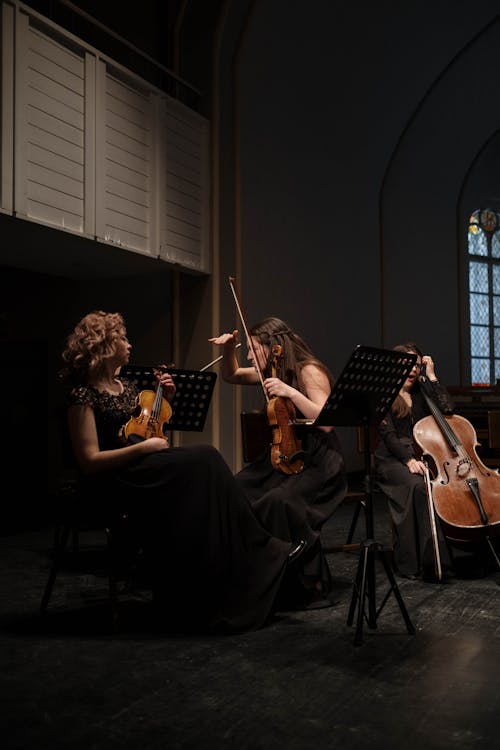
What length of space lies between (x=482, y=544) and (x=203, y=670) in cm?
203

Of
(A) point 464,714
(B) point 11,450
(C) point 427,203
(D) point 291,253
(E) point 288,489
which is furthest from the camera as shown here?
(C) point 427,203

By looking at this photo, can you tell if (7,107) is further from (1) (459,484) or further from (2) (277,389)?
(1) (459,484)

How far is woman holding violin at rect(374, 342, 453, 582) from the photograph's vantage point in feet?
14.0

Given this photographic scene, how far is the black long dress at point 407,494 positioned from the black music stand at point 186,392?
1214 mm

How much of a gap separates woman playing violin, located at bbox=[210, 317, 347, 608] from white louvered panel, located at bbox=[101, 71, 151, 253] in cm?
186

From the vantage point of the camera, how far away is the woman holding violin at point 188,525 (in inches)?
128

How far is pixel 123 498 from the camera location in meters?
3.32

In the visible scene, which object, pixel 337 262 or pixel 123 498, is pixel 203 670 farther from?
pixel 337 262

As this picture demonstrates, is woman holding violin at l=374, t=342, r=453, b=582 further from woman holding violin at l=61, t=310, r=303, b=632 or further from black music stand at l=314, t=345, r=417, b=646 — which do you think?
woman holding violin at l=61, t=310, r=303, b=632

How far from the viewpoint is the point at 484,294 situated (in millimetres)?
11898

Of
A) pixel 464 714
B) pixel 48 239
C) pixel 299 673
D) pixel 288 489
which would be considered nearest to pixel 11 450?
pixel 48 239

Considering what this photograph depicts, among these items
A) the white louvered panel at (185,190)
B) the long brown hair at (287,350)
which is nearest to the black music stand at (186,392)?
the long brown hair at (287,350)

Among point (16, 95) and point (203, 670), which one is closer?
point (203, 670)

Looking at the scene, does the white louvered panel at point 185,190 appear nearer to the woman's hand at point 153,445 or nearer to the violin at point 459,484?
the violin at point 459,484
